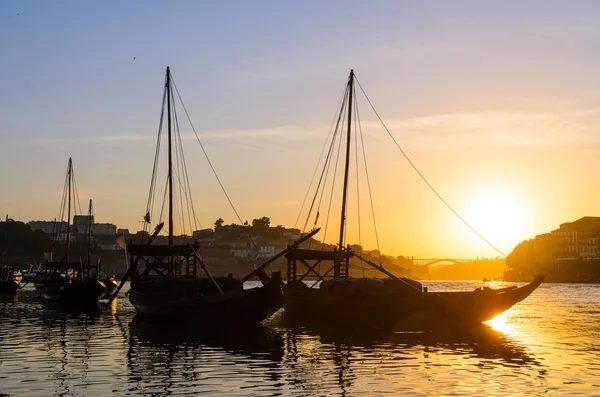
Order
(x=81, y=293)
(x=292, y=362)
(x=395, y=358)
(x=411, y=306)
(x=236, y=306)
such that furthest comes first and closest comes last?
(x=81, y=293), (x=411, y=306), (x=236, y=306), (x=395, y=358), (x=292, y=362)

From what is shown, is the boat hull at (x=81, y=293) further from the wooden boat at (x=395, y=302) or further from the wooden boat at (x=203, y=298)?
the wooden boat at (x=395, y=302)

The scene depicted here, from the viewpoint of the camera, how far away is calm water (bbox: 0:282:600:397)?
87.8ft

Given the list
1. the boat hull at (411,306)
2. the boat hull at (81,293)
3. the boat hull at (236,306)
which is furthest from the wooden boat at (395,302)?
the boat hull at (81,293)

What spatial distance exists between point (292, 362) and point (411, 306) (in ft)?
66.9

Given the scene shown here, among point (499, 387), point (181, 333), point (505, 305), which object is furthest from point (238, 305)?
point (499, 387)

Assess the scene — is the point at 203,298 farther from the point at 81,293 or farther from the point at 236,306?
the point at 81,293

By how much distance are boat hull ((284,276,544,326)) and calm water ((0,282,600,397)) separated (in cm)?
218

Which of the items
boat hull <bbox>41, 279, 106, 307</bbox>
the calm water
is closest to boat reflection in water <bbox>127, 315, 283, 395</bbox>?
the calm water

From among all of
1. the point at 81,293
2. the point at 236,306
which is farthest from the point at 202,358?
the point at 81,293

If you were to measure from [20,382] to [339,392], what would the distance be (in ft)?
35.1

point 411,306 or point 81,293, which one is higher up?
point 81,293

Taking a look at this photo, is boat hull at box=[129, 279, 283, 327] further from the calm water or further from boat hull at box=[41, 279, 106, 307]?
boat hull at box=[41, 279, 106, 307]

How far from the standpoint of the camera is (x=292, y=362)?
1323 inches

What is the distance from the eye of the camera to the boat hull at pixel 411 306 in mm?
52594
